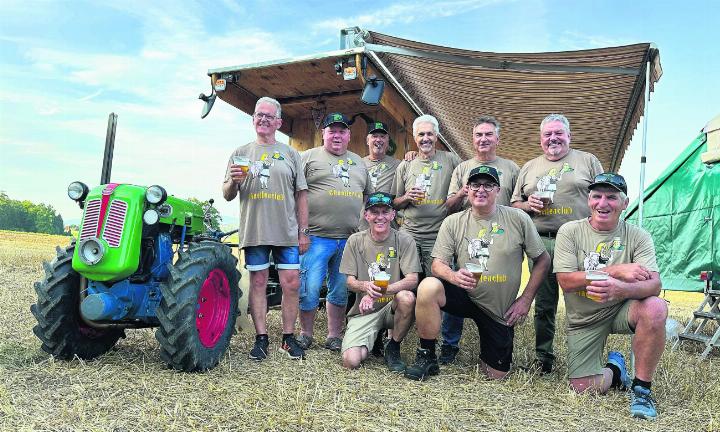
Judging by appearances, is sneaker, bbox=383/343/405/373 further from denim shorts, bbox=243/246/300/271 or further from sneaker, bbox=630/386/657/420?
sneaker, bbox=630/386/657/420

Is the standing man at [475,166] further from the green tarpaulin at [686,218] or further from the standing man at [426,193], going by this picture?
the green tarpaulin at [686,218]

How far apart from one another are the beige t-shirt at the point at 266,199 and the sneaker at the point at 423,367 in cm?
122

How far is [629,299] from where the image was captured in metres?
3.07

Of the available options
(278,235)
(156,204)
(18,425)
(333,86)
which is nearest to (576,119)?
(333,86)

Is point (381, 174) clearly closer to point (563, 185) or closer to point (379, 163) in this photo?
point (379, 163)

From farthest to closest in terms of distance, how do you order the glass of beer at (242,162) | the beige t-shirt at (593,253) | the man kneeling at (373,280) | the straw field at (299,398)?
the man kneeling at (373,280), the glass of beer at (242,162), the beige t-shirt at (593,253), the straw field at (299,398)

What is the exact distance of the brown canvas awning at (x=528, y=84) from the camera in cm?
452

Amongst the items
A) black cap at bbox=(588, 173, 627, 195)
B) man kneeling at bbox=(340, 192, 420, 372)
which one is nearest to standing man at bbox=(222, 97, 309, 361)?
man kneeling at bbox=(340, 192, 420, 372)

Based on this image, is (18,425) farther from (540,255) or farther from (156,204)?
(540,255)

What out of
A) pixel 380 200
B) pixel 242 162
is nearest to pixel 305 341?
pixel 380 200

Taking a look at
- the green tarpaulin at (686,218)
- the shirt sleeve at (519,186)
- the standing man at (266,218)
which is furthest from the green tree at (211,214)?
the green tarpaulin at (686,218)

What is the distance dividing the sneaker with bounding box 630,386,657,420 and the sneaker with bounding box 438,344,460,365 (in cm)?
128

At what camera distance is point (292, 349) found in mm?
3666

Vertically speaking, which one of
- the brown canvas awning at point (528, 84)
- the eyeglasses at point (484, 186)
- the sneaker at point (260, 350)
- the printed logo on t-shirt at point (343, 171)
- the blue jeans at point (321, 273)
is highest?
the brown canvas awning at point (528, 84)
